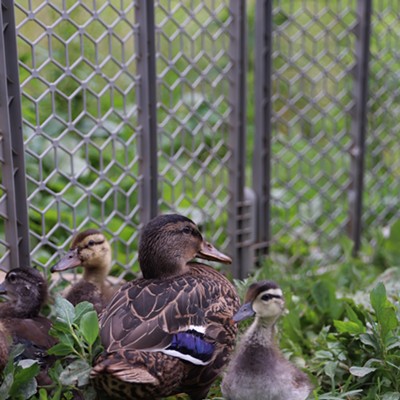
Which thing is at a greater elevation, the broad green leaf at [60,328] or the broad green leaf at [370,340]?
the broad green leaf at [60,328]

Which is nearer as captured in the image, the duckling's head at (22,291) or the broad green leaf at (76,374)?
the broad green leaf at (76,374)

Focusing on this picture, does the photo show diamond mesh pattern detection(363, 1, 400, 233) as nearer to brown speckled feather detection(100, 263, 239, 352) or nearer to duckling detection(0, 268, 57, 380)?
brown speckled feather detection(100, 263, 239, 352)

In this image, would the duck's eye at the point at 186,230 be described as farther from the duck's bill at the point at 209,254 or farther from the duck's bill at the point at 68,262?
the duck's bill at the point at 68,262

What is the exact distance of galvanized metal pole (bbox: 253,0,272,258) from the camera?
16.6ft

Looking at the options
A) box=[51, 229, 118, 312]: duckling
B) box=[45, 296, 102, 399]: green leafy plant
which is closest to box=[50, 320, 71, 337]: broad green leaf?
box=[45, 296, 102, 399]: green leafy plant

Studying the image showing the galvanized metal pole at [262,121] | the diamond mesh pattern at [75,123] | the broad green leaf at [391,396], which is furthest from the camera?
the galvanized metal pole at [262,121]

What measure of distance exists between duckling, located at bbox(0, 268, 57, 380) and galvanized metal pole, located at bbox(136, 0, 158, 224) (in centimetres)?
93

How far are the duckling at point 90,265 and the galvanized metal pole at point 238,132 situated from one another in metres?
1.23

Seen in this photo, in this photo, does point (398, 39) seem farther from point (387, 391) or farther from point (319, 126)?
point (387, 391)

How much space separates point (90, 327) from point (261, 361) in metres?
0.62

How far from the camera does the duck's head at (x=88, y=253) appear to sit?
389cm

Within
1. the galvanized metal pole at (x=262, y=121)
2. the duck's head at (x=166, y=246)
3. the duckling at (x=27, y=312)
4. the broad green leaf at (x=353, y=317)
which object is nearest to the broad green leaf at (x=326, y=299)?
the broad green leaf at (x=353, y=317)

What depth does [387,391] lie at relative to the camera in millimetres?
3555

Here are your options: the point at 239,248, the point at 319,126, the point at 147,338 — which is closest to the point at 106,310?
the point at 147,338
